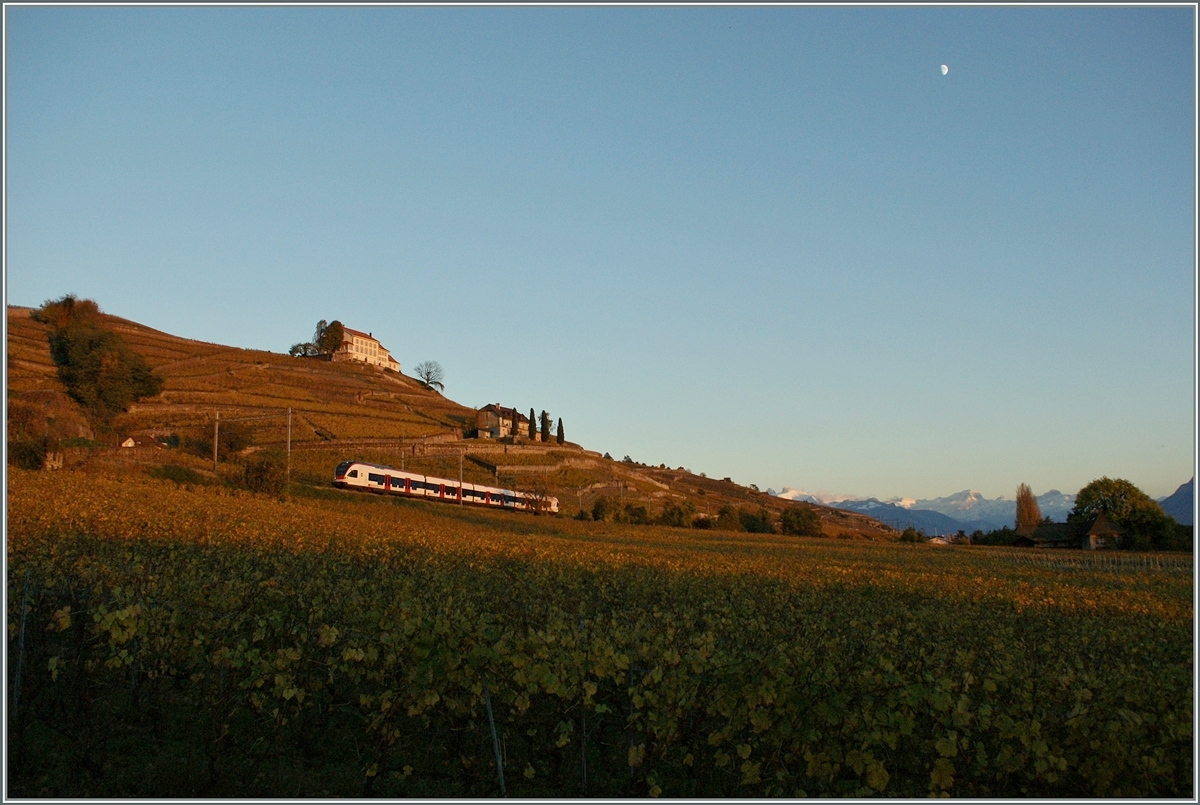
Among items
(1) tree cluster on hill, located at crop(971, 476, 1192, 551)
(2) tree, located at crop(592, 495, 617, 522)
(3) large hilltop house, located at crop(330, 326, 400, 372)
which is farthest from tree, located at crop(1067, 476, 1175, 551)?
(3) large hilltop house, located at crop(330, 326, 400, 372)

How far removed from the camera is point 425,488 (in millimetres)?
56500

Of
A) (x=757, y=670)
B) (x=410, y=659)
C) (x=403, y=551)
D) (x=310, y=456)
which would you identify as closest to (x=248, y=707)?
(x=410, y=659)

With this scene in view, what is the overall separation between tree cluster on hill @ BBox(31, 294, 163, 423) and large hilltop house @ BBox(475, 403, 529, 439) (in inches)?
1604

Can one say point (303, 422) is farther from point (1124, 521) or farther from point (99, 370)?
point (1124, 521)

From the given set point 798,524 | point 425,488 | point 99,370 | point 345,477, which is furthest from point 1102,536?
point 99,370

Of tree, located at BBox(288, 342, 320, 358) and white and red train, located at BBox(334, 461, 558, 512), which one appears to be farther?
tree, located at BBox(288, 342, 320, 358)

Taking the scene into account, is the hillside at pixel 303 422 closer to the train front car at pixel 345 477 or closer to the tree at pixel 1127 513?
the train front car at pixel 345 477

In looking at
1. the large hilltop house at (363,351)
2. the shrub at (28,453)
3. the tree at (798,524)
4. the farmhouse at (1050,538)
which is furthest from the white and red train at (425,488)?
the large hilltop house at (363,351)

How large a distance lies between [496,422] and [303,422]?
36.4 m

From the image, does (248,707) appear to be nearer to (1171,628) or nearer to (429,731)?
(429,731)

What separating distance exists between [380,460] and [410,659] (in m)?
65.0

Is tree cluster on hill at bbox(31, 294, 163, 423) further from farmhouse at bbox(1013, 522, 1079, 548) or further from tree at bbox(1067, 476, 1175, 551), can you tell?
tree at bbox(1067, 476, 1175, 551)

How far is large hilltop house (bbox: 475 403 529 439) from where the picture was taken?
109 meters

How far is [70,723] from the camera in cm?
724
